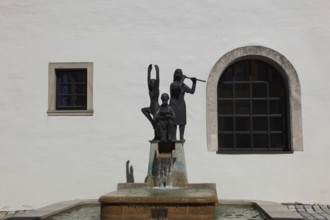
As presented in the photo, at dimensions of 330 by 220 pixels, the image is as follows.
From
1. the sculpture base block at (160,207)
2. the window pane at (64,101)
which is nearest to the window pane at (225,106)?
the window pane at (64,101)

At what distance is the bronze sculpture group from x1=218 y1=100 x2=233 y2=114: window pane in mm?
1326

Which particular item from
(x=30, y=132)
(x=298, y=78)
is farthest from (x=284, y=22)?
(x=30, y=132)

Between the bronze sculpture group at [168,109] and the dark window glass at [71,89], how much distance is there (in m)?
1.86

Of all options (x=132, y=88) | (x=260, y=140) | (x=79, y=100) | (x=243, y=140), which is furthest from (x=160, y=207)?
(x=79, y=100)

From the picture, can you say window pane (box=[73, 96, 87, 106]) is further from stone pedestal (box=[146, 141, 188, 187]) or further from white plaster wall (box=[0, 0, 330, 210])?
stone pedestal (box=[146, 141, 188, 187])

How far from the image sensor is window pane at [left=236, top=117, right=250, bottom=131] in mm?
9352

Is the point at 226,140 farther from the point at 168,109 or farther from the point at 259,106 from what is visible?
the point at 168,109

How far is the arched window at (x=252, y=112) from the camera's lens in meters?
9.33

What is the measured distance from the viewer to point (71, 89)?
9.48 m

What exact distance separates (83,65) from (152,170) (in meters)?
2.97

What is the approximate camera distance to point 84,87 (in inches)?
370

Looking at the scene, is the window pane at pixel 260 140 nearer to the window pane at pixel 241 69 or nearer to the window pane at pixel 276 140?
the window pane at pixel 276 140

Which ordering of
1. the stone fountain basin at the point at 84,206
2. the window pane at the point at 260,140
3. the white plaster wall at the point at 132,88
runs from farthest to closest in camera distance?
the window pane at the point at 260,140 → the white plaster wall at the point at 132,88 → the stone fountain basin at the point at 84,206

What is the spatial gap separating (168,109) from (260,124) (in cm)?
267
